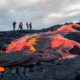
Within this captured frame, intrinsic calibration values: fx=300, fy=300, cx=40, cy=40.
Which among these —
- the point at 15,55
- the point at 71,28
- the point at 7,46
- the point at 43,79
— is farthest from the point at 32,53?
the point at 71,28

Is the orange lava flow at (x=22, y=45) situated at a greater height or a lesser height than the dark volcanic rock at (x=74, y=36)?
lesser

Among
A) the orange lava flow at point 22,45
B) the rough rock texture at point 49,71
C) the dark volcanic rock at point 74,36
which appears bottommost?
the rough rock texture at point 49,71

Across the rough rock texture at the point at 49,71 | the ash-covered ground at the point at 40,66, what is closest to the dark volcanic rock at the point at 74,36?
the ash-covered ground at the point at 40,66

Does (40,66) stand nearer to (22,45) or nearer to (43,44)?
(43,44)

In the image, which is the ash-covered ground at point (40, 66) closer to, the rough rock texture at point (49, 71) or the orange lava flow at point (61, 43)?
the rough rock texture at point (49, 71)

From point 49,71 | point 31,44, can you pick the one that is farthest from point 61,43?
point 49,71

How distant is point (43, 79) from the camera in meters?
15.9

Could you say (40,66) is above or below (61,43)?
below

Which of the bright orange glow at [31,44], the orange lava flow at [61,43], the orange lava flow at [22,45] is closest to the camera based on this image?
the bright orange glow at [31,44]

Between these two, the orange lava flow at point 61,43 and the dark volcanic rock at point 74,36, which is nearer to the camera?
the orange lava flow at point 61,43

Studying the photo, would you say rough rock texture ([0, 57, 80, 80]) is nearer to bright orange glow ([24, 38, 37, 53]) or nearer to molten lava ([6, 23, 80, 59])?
molten lava ([6, 23, 80, 59])

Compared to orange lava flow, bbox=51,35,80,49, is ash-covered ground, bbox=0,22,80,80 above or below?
below

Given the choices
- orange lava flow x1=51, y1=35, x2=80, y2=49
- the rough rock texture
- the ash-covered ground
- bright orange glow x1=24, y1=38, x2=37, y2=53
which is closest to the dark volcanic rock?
orange lava flow x1=51, y1=35, x2=80, y2=49

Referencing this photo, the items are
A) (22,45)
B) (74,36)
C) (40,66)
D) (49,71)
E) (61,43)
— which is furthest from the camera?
(74,36)
